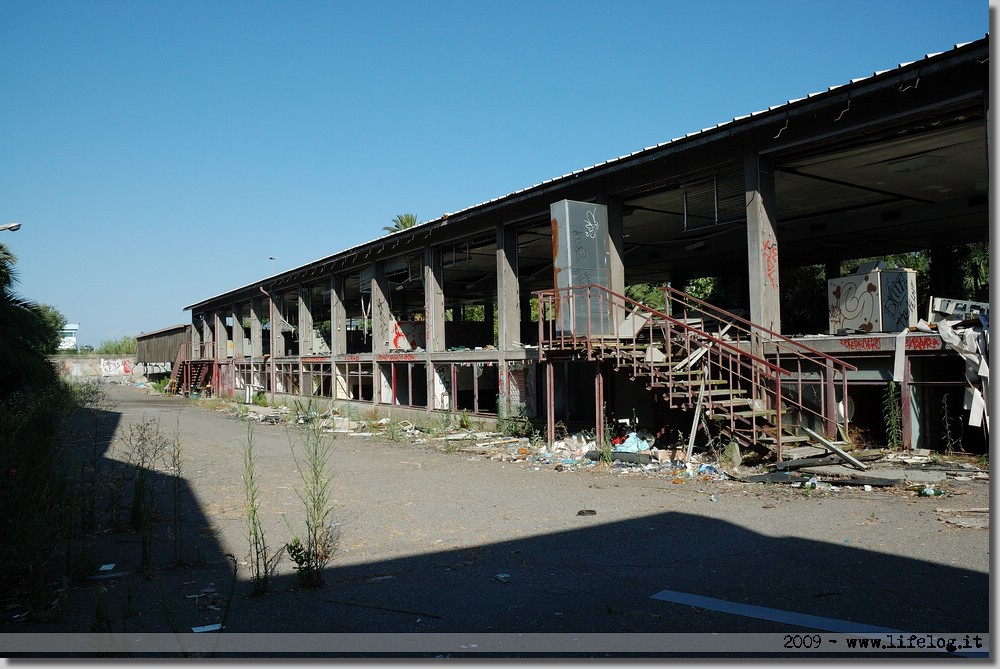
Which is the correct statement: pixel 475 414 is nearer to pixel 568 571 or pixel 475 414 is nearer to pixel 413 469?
pixel 413 469

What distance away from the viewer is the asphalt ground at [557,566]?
501cm

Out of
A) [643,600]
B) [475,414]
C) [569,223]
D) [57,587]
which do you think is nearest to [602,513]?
[643,600]

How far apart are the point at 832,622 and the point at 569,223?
11502 mm

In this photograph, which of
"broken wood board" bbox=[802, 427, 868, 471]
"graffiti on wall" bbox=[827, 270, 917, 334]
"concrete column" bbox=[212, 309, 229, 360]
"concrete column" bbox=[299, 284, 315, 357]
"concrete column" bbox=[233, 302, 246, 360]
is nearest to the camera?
"broken wood board" bbox=[802, 427, 868, 471]

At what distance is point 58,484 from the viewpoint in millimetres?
7441

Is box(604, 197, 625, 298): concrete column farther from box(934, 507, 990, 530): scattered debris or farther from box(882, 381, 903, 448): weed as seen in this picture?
box(934, 507, 990, 530): scattered debris

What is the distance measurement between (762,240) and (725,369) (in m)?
2.46

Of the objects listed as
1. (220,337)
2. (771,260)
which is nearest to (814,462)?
(771,260)

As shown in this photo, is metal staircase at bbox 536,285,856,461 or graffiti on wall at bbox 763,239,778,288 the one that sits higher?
graffiti on wall at bbox 763,239,778,288

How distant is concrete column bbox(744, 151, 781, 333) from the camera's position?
43.0ft

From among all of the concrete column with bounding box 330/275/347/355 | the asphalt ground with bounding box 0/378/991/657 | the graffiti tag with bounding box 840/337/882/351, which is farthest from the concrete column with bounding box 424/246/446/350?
the graffiti tag with bounding box 840/337/882/351

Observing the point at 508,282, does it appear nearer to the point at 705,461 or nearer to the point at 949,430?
the point at 705,461

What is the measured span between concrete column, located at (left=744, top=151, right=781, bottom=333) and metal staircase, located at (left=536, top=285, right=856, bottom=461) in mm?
393

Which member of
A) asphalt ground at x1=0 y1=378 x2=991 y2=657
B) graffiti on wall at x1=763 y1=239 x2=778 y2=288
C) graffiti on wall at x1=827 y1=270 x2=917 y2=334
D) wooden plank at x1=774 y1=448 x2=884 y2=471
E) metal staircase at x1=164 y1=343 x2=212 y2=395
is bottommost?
asphalt ground at x1=0 y1=378 x2=991 y2=657
